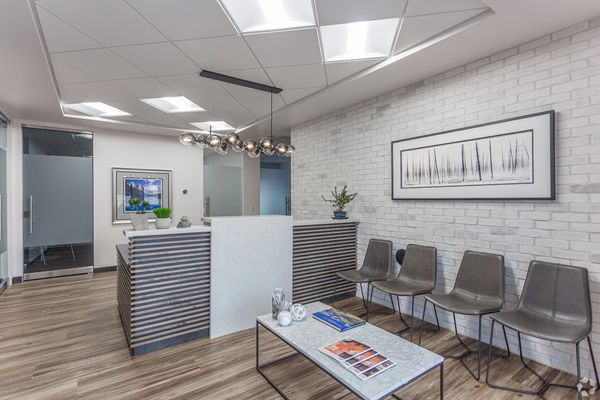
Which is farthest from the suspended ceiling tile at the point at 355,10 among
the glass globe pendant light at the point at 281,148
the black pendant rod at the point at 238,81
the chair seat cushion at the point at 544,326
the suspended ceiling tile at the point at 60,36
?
the chair seat cushion at the point at 544,326

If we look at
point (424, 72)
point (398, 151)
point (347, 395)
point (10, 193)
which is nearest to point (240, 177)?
point (10, 193)

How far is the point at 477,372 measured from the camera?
249 cm

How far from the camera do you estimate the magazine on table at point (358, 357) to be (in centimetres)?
174

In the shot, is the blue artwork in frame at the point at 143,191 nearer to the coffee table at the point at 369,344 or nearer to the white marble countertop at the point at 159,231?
the white marble countertop at the point at 159,231

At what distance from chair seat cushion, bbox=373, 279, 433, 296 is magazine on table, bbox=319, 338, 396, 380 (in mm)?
1175

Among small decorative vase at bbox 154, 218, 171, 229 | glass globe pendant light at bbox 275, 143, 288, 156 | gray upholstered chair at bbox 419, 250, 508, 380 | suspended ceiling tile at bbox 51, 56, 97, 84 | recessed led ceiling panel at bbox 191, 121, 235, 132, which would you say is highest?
recessed led ceiling panel at bbox 191, 121, 235, 132

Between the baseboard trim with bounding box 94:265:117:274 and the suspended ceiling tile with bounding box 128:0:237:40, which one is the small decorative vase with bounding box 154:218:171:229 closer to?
the suspended ceiling tile with bounding box 128:0:237:40

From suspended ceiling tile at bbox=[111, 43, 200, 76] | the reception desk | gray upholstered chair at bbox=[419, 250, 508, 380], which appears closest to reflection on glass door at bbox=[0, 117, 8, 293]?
the reception desk

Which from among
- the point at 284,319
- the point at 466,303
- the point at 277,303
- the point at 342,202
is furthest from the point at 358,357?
the point at 342,202

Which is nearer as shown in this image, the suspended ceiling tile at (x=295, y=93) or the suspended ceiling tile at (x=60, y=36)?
the suspended ceiling tile at (x=60, y=36)

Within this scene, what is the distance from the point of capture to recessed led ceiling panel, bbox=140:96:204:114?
4491 millimetres

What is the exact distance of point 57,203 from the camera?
5535mm

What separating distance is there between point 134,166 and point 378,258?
537 centimetres

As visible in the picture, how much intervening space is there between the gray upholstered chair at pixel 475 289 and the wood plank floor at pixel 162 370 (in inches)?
15.2
